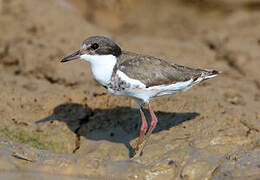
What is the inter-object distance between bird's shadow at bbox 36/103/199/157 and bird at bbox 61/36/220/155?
634mm

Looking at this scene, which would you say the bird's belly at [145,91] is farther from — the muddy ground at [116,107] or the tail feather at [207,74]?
the muddy ground at [116,107]

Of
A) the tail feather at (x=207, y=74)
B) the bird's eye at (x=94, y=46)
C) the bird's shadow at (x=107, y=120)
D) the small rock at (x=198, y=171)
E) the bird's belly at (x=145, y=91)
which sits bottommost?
the bird's shadow at (x=107, y=120)

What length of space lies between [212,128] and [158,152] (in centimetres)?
96

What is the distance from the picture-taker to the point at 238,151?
5781mm

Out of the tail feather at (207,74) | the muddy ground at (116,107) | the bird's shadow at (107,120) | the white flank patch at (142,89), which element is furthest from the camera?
the bird's shadow at (107,120)

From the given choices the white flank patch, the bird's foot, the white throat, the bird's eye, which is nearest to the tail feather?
the white flank patch

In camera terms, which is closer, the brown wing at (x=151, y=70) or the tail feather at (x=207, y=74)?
the brown wing at (x=151, y=70)

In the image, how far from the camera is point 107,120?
22.9 feet

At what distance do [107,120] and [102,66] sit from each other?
1.40 meters

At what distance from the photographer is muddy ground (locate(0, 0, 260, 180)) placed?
5551mm

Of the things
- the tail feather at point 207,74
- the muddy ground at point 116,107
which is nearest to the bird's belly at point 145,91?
the tail feather at point 207,74

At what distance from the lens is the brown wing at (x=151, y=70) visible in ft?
19.2

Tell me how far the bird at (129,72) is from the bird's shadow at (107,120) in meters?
0.63

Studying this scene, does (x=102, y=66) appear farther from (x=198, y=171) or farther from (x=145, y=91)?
(x=198, y=171)
